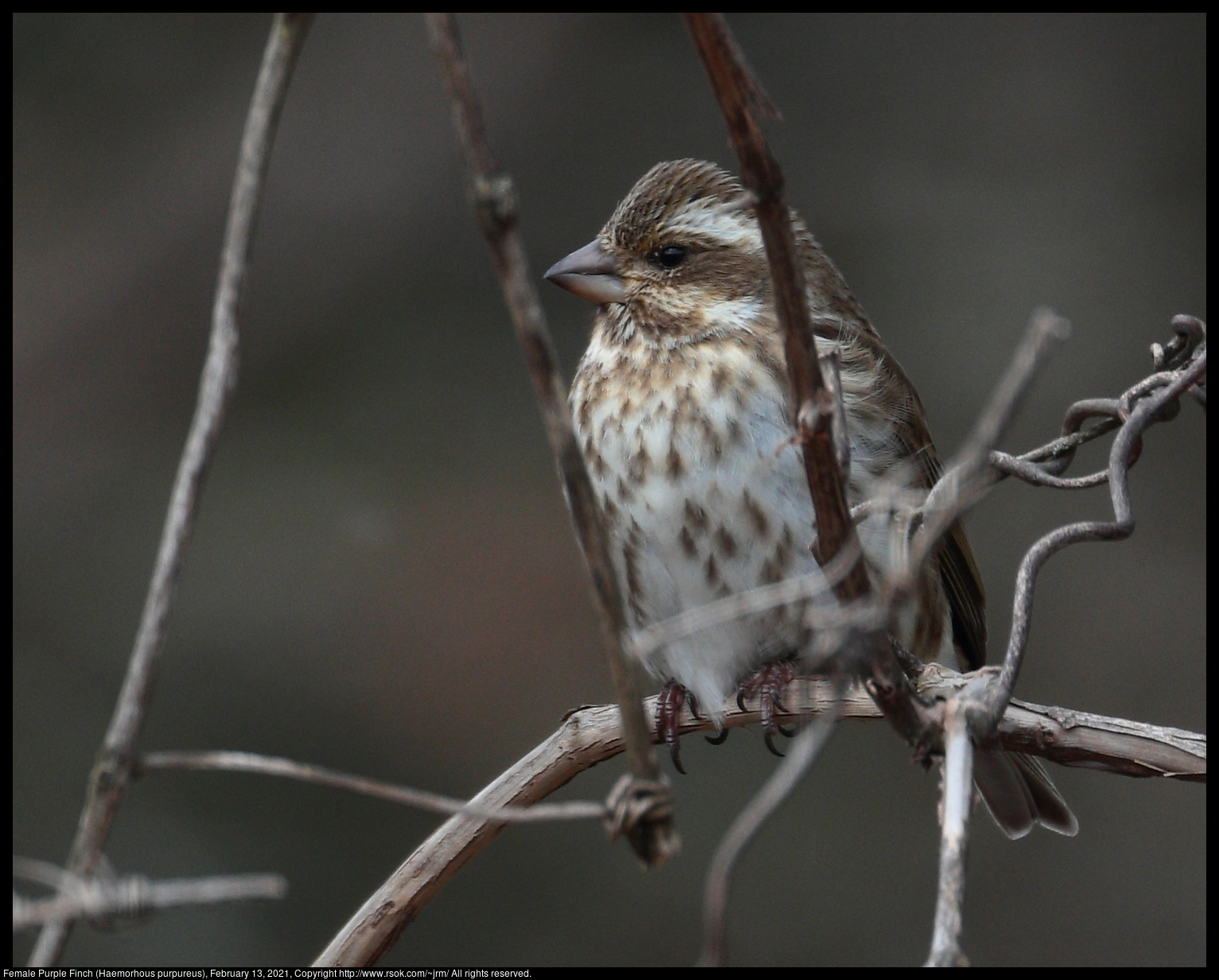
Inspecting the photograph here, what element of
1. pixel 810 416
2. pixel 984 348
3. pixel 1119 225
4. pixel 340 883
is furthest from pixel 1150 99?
pixel 810 416

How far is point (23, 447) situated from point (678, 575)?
3.62 metres

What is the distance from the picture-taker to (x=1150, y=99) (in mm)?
5867

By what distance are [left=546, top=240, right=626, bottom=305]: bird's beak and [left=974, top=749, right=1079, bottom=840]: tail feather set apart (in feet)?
4.41

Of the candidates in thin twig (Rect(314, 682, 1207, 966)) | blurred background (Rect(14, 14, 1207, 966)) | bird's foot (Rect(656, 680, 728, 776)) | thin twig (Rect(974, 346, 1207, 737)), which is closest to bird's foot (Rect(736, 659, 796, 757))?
bird's foot (Rect(656, 680, 728, 776))

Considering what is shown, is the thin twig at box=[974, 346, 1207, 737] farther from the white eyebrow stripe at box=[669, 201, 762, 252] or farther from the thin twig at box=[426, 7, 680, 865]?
the white eyebrow stripe at box=[669, 201, 762, 252]

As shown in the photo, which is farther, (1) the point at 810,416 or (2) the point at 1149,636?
(2) the point at 1149,636

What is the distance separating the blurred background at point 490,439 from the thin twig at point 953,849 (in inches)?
148

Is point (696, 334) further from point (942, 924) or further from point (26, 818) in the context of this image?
point (26, 818)

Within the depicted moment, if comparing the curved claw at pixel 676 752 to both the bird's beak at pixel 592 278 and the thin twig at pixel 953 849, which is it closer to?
the bird's beak at pixel 592 278

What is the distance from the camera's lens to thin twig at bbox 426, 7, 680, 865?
100 centimetres

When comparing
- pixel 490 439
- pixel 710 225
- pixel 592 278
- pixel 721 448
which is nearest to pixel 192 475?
pixel 721 448

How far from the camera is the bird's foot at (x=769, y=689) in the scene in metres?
2.79

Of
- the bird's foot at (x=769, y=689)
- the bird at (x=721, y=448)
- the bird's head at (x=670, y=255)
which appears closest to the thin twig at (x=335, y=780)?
the bird at (x=721, y=448)

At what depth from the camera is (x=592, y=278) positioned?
3092 mm
